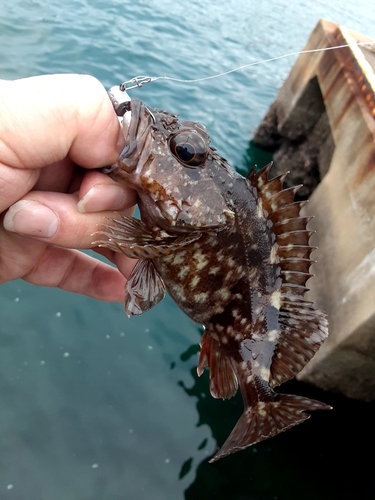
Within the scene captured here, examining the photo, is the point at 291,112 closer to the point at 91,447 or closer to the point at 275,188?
the point at 275,188

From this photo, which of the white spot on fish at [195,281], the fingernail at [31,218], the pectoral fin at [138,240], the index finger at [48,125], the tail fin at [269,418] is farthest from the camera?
the white spot on fish at [195,281]

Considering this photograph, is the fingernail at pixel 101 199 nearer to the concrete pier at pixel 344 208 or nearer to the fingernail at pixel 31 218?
the fingernail at pixel 31 218

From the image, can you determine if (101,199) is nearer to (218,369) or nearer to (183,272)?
(183,272)

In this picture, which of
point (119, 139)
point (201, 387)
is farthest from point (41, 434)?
point (119, 139)

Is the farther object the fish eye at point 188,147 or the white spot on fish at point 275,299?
the white spot on fish at point 275,299

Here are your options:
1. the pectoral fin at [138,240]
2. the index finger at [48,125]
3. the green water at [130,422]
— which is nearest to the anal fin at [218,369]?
the pectoral fin at [138,240]
